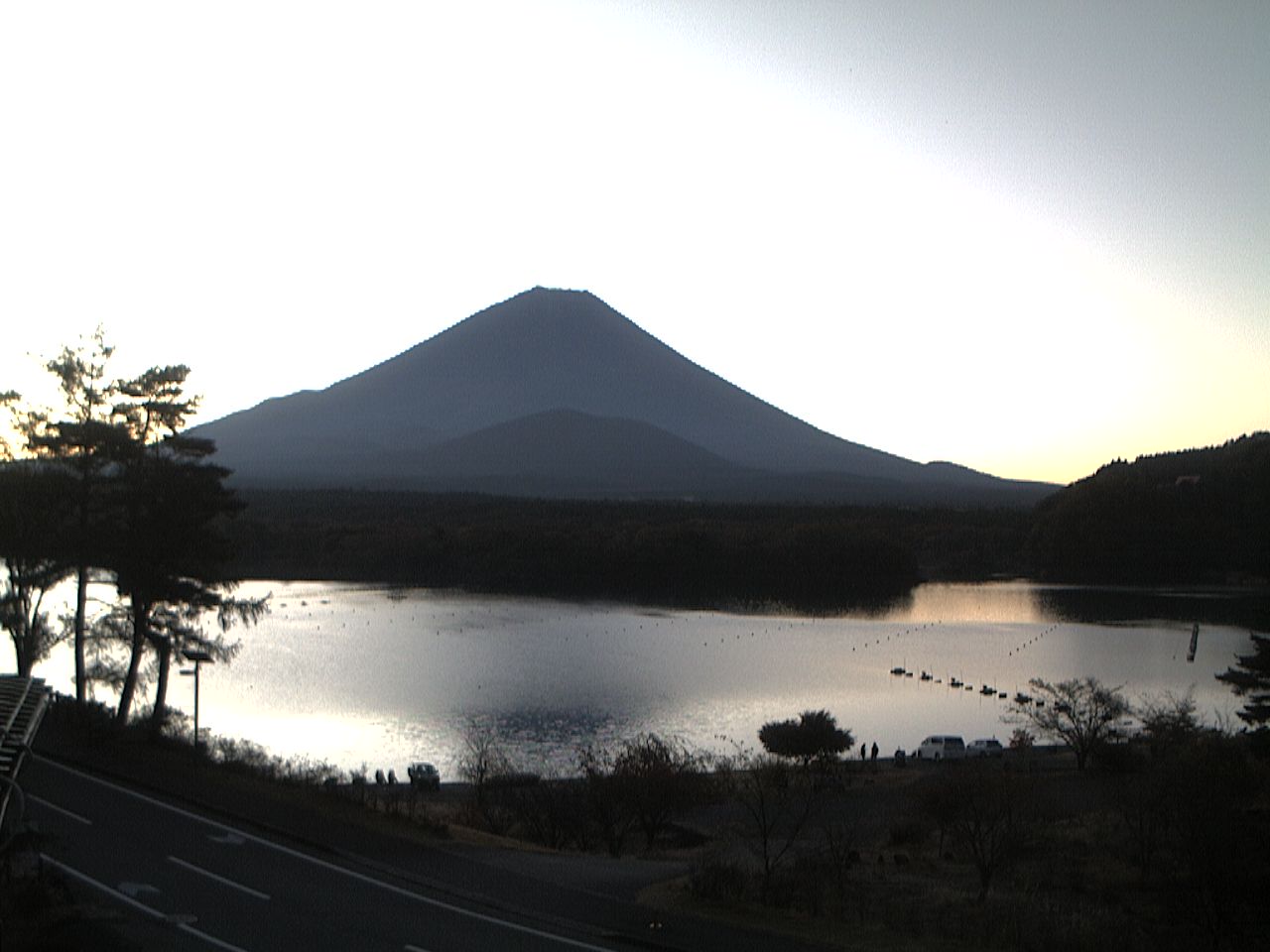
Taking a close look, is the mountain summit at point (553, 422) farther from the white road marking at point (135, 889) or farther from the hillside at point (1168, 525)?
the white road marking at point (135, 889)

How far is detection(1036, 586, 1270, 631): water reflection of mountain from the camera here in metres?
40.3

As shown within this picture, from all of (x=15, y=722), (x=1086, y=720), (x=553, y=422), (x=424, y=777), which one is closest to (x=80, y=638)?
Answer: (x=424, y=777)

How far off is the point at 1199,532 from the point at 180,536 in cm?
5054

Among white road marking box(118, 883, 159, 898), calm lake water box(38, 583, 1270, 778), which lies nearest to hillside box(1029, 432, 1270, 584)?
calm lake water box(38, 583, 1270, 778)

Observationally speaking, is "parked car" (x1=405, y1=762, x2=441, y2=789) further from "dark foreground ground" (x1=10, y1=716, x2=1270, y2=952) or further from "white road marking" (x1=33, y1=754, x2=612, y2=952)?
"white road marking" (x1=33, y1=754, x2=612, y2=952)

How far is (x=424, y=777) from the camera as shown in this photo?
1586 centimetres

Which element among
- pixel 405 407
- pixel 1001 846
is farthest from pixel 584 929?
pixel 405 407

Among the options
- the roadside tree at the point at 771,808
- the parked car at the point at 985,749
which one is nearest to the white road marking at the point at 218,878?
the roadside tree at the point at 771,808

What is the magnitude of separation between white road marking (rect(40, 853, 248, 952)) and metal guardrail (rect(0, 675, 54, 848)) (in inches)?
30.7

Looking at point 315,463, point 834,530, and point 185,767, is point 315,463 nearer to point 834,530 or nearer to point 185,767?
point 834,530

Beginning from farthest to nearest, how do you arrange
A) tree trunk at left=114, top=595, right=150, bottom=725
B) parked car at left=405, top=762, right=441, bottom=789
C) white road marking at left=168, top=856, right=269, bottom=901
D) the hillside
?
the hillside, parked car at left=405, top=762, right=441, bottom=789, tree trunk at left=114, top=595, right=150, bottom=725, white road marking at left=168, top=856, right=269, bottom=901

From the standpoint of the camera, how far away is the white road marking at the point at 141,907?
6.43m

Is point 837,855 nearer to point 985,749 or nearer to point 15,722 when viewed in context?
point 15,722

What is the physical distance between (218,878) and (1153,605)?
42843 mm
